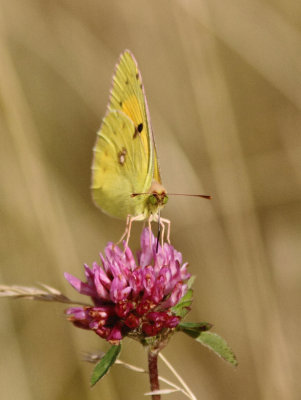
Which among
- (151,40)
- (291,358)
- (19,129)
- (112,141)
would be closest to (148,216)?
(112,141)

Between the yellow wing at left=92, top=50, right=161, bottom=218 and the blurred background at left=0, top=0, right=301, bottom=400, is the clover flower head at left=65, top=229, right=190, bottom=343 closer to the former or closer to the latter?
the yellow wing at left=92, top=50, right=161, bottom=218

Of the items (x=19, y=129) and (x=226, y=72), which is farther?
(x=226, y=72)

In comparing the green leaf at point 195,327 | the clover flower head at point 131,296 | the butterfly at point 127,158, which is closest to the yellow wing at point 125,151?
the butterfly at point 127,158

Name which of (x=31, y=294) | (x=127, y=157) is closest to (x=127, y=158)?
(x=127, y=157)

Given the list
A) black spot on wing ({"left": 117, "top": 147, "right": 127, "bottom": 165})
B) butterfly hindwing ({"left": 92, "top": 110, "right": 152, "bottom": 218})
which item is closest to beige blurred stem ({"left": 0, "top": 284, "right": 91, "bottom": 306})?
butterfly hindwing ({"left": 92, "top": 110, "right": 152, "bottom": 218})

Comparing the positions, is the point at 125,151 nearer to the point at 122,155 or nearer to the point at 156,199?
the point at 122,155

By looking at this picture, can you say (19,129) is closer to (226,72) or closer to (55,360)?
(55,360)
